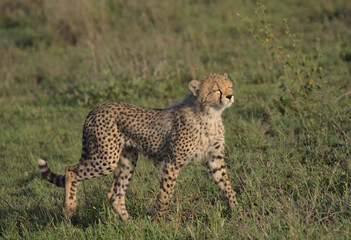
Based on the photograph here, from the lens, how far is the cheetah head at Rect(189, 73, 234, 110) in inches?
161

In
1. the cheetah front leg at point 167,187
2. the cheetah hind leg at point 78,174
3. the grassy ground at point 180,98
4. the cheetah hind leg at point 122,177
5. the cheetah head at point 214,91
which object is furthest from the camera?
the cheetah hind leg at point 122,177

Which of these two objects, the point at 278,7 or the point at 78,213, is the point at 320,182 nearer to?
the point at 78,213

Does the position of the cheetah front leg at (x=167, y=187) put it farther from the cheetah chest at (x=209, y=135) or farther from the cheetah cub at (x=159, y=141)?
the cheetah chest at (x=209, y=135)

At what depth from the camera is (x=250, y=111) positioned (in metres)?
6.45

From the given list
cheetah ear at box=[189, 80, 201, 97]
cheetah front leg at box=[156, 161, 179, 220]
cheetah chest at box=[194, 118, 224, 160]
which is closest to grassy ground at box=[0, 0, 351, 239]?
cheetah front leg at box=[156, 161, 179, 220]

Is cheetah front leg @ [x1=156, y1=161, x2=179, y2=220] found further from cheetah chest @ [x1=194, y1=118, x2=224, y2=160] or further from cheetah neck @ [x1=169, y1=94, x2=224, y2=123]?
cheetah neck @ [x1=169, y1=94, x2=224, y2=123]

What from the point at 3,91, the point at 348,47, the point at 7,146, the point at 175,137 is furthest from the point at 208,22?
the point at 175,137

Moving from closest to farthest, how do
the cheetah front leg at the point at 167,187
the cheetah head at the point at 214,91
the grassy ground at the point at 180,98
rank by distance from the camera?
the grassy ground at the point at 180,98 < the cheetah head at the point at 214,91 < the cheetah front leg at the point at 167,187

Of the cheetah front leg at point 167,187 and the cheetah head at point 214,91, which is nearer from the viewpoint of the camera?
the cheetah head at point 214,91

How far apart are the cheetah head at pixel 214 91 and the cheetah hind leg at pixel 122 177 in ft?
3.01

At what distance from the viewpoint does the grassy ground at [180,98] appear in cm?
399

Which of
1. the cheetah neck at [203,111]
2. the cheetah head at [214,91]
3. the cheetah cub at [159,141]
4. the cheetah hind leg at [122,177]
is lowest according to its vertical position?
the cheetah hind leg at [122,177]

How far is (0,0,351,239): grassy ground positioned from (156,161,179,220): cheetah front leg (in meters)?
0.11

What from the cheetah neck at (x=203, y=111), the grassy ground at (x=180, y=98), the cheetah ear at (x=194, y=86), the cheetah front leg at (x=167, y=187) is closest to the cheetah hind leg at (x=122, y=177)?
the grassy ground at (x=180, y=98)
